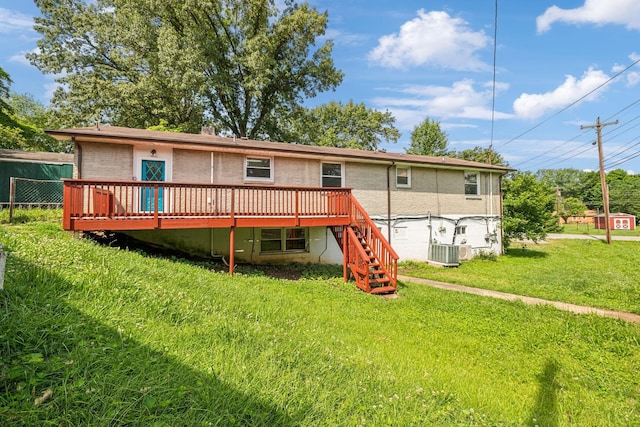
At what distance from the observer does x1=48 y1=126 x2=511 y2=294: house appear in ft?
25.2

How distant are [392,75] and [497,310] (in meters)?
12.4

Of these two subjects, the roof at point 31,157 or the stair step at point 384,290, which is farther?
the roof at point 31,157

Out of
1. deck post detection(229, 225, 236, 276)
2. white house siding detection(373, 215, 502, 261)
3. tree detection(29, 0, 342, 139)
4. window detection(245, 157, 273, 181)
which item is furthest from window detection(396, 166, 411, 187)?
tree detection(29, 0, 342, 139)

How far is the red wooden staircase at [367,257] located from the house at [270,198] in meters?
0.06

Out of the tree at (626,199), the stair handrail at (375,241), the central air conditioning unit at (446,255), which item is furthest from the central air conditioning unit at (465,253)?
the tree at (626,199)

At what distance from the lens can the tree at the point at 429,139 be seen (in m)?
37.4

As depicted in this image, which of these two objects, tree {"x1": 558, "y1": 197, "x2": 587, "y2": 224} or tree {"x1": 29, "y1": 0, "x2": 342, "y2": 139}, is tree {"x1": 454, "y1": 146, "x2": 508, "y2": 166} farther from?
tree {"x1": 29, "y1": 0, "x2": 342, "y2": 139}

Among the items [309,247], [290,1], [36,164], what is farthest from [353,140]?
[36,164]

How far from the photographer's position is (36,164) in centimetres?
1642

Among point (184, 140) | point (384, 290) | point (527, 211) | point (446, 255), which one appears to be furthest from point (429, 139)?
point (184, 140)

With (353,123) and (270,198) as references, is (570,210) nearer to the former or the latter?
(353,123)

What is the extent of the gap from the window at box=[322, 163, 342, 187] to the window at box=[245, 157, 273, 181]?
7.35 ft

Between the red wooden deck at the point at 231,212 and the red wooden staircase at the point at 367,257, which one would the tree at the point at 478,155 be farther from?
the red wooden deck at the point at 231,212

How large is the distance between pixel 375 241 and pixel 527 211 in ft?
39.4
